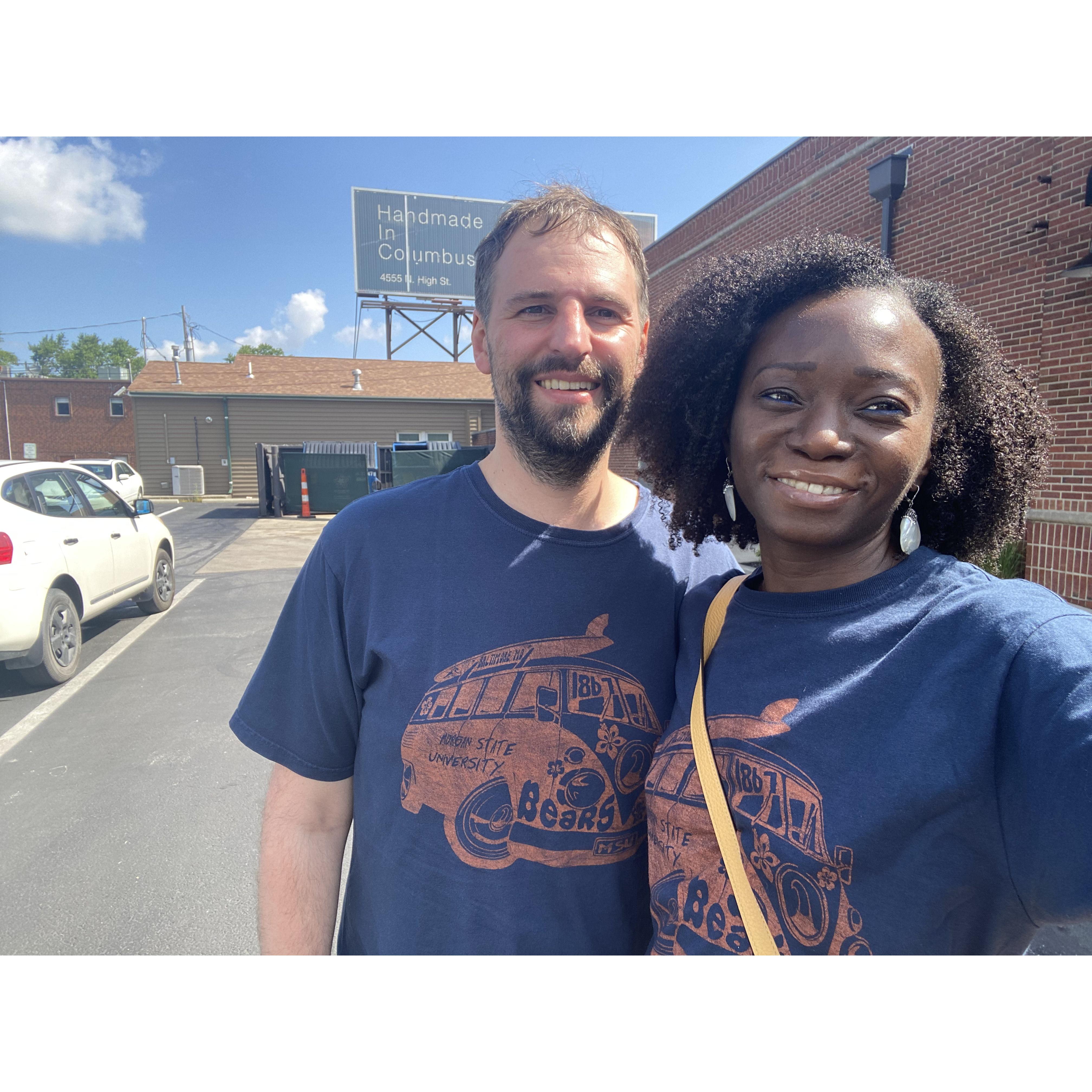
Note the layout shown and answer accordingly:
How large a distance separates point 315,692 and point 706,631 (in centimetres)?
78

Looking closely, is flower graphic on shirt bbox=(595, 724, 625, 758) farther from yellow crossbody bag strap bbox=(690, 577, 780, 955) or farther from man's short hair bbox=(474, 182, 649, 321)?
man's short hair bbox=(474, 182, 649, 321)

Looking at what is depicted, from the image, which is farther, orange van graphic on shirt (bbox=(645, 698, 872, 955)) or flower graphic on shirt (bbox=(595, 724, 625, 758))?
flower graphic on shirt (bbox=(595, 724, 625, 758))

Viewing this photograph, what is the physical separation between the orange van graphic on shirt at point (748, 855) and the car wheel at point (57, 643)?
5.41 m

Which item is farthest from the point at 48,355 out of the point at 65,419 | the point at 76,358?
the point at 65,419

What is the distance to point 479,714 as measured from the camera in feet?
4.21

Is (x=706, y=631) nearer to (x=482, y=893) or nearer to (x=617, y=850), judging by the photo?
(x=617, y=850)

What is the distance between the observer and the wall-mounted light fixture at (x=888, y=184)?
815cm

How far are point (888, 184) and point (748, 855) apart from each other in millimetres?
9453

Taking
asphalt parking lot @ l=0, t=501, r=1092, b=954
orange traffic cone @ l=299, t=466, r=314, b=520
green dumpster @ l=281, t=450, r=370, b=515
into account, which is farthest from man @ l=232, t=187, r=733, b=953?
orange traffic cone @ l=299, t=466, r=314, b=520

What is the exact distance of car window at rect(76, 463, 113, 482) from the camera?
16.9 meters

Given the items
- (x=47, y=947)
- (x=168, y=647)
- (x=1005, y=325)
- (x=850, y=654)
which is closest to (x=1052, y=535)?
(x=1005, y=325)

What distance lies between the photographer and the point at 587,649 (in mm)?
1326

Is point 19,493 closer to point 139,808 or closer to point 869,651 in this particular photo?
point 139,808

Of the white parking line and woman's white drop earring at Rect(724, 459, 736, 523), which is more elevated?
woman's white drop earring at Rect(724, 459, 736, 523)
